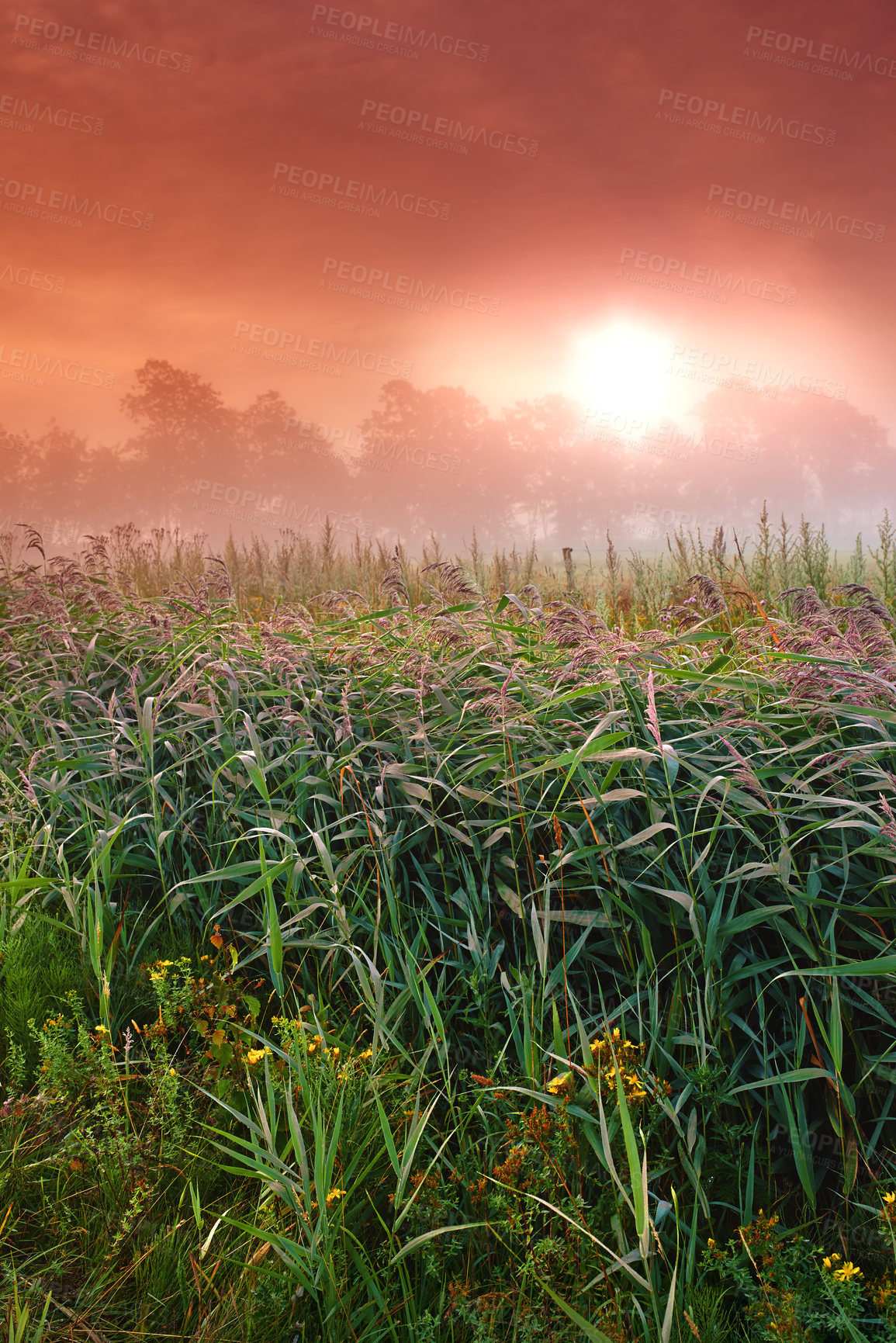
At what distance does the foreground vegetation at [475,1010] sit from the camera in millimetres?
1686

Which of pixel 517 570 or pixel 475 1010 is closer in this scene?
pixel 475 1010

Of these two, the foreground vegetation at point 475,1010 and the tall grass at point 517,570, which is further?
the tall grass at point 517,570

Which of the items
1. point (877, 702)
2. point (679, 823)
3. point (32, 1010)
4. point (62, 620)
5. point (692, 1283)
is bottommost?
point (692, 1283)

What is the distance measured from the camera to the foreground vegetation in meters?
1.69

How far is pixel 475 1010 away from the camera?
7.84 feet

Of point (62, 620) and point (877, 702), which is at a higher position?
point (62, 620)

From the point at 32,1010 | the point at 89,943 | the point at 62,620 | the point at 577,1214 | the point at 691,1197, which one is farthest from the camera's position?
the point at 62,620

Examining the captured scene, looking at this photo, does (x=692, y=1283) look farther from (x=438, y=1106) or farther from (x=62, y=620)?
(x=62, y=620)

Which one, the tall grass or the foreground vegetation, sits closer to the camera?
the foreground vegetation

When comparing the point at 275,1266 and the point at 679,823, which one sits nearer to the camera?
the point at 275,1266

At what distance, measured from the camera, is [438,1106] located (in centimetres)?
218

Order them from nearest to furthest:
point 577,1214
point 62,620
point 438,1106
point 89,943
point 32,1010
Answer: point 577,1214 < point 438,1106 < point 32,1010 < point 89,943 < point 62,620

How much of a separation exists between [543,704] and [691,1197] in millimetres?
1516

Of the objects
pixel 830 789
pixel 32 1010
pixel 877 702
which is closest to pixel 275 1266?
pixel 32 1010
